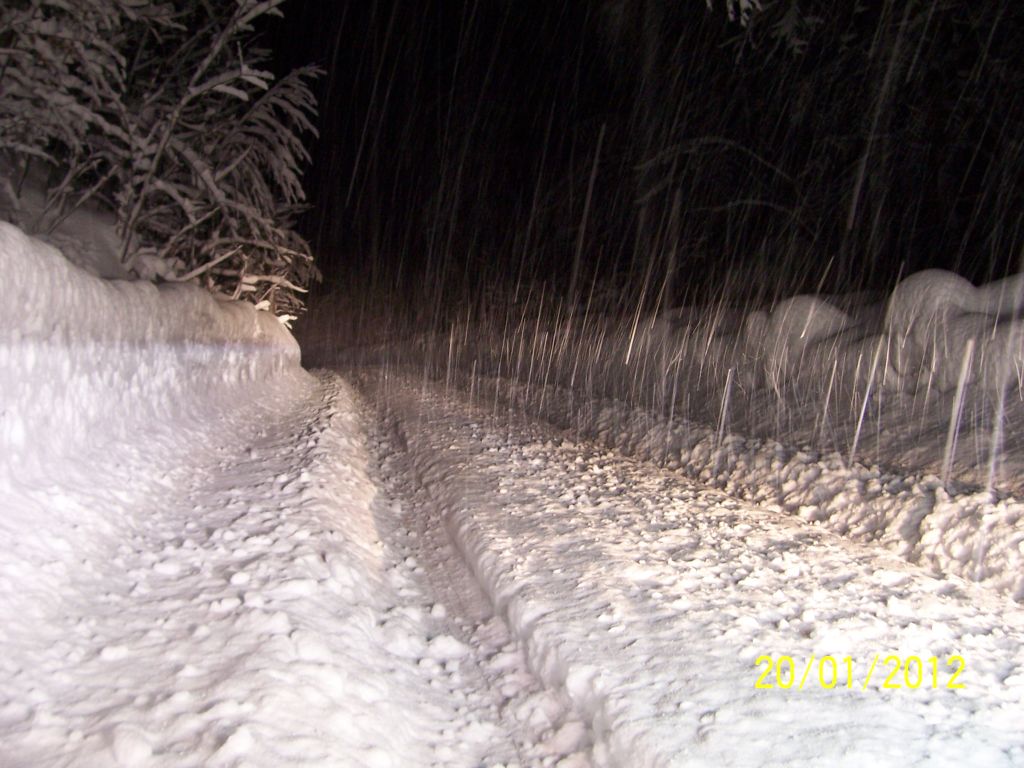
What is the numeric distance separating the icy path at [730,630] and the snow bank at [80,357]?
3425mm

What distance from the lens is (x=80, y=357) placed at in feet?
20.8

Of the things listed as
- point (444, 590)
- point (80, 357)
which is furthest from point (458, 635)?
point (80, 357)

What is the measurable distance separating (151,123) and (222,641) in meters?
12.8

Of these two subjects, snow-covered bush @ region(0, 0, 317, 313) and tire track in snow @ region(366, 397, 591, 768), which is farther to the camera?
snow-covered bush @ region(0, 0, 317, 313)

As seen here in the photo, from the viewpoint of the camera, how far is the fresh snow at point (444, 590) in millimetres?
3225

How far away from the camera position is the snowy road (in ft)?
10.3

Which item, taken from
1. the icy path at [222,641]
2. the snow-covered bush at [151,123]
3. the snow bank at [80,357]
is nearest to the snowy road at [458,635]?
the icy path at [222,641]

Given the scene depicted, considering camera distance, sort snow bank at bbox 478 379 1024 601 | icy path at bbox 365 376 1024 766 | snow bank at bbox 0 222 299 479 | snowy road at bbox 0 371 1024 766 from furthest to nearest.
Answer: snow bank at bbox 478 379 1024 601, snow bank at bbox 0 222 299 479, icy path at bbox 365 376 1024 766, snowy road at bbox 0 371 1024 766

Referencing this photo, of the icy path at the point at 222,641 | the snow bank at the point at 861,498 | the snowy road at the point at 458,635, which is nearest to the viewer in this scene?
the icy path at the point at 222,641

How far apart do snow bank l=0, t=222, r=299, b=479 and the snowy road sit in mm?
434
